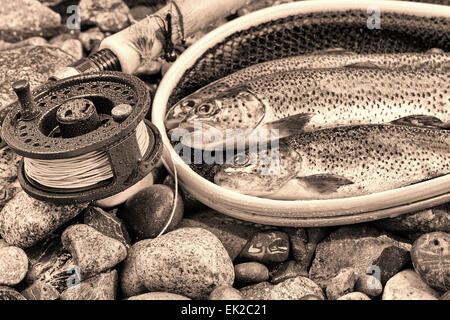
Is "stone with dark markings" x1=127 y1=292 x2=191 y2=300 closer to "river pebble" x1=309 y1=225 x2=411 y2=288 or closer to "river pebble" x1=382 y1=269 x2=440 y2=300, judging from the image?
"river pebble" x1=309 y1=225 x2=411 y2=288

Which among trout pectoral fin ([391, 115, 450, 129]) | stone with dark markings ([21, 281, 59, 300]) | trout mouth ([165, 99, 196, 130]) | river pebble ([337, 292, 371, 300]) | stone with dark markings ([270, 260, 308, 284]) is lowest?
stone with dark markings ([270, 260, 308, 284])

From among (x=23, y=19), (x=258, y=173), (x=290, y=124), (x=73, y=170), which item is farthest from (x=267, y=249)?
(x=23, y=19)

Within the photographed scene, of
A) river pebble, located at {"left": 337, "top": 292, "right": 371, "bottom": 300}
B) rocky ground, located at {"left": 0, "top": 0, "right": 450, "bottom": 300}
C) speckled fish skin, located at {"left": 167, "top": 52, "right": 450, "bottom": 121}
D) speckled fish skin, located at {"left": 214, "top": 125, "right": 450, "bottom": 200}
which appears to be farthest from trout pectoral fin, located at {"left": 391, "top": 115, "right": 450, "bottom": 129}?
river pebble, located at {"left": 337, "top": 292, "right": 371, "bottom": 300}

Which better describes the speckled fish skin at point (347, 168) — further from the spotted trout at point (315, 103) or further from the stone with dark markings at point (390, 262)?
the stone with dark markings at point (390, 262)

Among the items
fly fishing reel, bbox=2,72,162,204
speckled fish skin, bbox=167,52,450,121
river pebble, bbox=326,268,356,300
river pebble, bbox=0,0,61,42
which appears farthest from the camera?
river pebble, bbox=0,0,61,42

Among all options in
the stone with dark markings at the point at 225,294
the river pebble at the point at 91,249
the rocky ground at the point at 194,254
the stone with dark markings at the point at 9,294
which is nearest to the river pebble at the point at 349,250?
the rocky ground at the point at 194,254

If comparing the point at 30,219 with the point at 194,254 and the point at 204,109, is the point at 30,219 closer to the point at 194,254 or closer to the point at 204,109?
the point at 194,254

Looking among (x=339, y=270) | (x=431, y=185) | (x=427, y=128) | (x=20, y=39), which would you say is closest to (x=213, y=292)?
(x=339, y=270)
